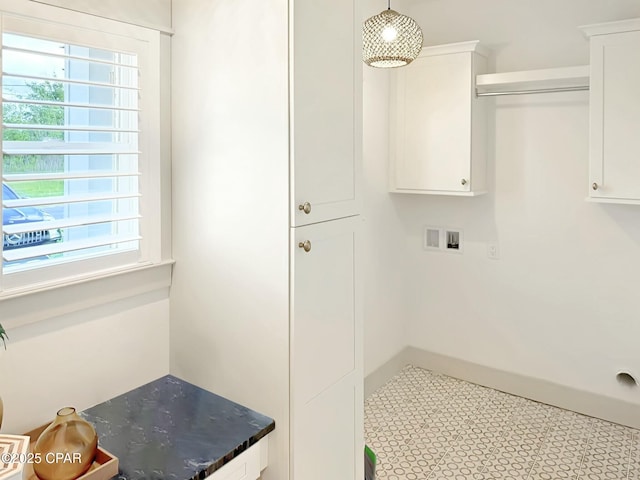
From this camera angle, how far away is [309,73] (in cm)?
162

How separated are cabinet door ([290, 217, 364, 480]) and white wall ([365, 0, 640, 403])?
4.79 ft

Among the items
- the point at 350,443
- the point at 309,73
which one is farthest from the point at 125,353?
the point at 309,73

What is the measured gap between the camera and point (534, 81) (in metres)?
3.04

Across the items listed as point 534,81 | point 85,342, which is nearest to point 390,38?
point 534,81

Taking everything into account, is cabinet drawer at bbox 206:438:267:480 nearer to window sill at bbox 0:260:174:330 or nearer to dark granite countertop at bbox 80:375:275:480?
dark granite countertop at bbox 80:375:275:480

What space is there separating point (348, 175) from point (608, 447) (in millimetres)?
2194

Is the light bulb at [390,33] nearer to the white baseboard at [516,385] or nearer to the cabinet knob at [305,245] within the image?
the cabinet knob at [305,245]

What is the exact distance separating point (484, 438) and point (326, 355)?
1570 mm

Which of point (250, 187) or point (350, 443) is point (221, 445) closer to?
point (350, 443)

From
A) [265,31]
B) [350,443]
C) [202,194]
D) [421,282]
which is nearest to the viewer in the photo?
[265,31]

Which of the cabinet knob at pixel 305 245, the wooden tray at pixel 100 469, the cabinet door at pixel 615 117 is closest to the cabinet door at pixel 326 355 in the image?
the cabinet knob at pixel 305 245

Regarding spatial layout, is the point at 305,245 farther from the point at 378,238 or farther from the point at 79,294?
the point at 378,238

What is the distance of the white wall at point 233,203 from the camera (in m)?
1.60

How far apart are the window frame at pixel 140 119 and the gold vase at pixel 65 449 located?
0.42 m
